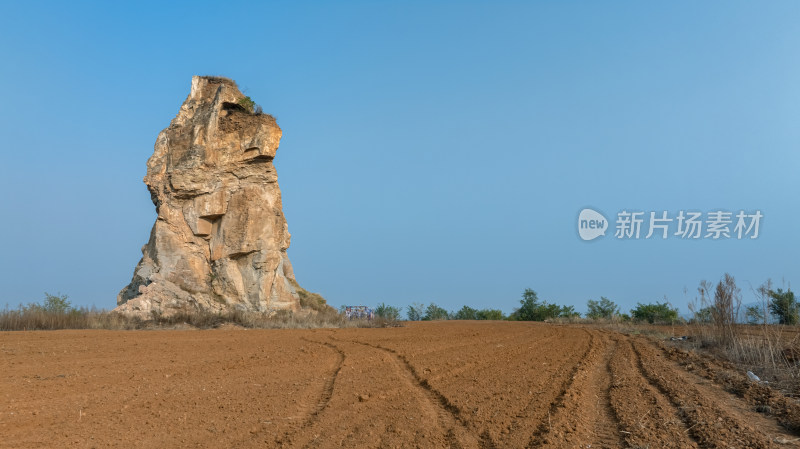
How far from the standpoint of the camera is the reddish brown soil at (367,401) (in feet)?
14.6

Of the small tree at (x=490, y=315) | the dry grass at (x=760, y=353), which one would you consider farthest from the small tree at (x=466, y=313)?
the dry grass at (x=760, y=353)

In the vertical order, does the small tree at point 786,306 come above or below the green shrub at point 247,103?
below

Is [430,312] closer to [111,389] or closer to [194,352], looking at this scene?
[194,352]

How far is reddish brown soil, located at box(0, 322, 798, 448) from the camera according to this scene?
4.45 meters

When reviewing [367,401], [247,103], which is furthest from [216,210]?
[367,401]

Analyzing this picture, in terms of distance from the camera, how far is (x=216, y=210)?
2206 centimetres

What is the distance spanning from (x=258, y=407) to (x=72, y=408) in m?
1.90

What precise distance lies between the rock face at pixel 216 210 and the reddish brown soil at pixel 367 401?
33.7 ft

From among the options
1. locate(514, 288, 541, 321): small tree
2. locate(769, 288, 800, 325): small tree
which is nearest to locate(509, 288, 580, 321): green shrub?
locate(514, 288, 541, 321): small tree

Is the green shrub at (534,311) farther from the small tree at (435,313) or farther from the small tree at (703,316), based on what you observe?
Answer: the small tree at (703,316)

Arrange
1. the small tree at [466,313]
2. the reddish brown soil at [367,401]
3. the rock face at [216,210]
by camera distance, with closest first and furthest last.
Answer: the reddish brown soil at [367,401], the rock face at [216,210], the small tree at [466,313]

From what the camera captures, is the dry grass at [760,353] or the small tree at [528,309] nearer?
the dry grass at [760,353]

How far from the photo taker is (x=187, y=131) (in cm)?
Answer: 2228

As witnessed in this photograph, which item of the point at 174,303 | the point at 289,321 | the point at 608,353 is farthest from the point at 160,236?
the point at 608,353
